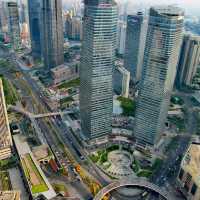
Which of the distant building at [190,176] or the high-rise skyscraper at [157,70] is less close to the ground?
the high-rise skyscraper at [157,70]

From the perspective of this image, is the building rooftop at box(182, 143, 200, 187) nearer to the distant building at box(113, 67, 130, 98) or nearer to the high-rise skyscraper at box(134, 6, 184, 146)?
the high-rise skyscraper at box(134, 6, 184, 146)

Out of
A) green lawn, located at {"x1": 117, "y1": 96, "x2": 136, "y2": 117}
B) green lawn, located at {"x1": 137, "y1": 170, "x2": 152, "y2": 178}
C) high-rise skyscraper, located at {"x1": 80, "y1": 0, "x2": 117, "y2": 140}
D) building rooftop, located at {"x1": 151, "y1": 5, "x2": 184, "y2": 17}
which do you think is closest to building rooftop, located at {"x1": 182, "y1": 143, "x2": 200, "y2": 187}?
green lawn, located at {"x1": 137, "y1": 170, "x2": 152, "y2": 178}

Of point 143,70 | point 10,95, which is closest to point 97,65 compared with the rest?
point 143,70

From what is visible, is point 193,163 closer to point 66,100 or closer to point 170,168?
point 170,168

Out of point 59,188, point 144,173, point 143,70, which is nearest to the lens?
point 59,188

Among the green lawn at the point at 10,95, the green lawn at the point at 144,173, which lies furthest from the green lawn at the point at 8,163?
the green lawn at the point at 144,173

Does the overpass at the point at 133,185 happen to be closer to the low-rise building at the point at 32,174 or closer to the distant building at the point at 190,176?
the distant building at the point at 190,176
